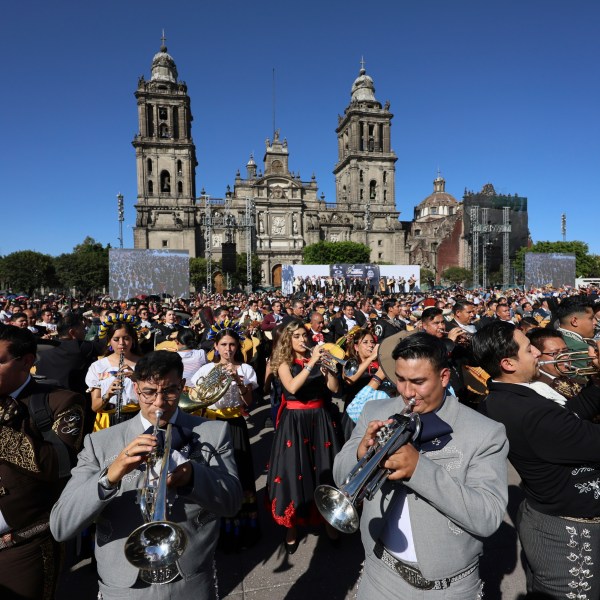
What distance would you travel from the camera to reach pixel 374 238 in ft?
225

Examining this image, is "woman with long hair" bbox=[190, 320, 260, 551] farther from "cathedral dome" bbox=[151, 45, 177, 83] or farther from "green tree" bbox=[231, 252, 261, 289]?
"cathedral dome" bbox=[151, 45, 177, 83]

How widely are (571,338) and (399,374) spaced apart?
306cm

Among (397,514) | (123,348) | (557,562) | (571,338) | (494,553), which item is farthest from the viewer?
(123,348)

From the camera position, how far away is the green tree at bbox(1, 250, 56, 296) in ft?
187

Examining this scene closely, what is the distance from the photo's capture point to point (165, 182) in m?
60.0

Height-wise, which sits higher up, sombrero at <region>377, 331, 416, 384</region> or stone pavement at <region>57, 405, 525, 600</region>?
sombrero at <region>377, 331, 416, 384</region>

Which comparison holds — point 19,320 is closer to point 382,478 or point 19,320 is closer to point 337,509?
point 337,509

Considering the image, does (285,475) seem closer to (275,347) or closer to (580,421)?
(275,347)

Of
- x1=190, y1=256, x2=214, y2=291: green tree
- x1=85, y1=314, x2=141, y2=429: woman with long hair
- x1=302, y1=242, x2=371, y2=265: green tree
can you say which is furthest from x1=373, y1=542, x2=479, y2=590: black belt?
x1=302, y1=242, x2=371, y2=265: green tree

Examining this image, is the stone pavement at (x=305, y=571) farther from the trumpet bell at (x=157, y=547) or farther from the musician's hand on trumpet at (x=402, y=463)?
the musician's hand on trumpet at (x=402, y=463)

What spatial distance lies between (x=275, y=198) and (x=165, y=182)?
1690 cm

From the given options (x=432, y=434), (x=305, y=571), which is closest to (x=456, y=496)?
(x=432, y=434)

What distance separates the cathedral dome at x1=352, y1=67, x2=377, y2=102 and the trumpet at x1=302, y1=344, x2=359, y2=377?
248 feet

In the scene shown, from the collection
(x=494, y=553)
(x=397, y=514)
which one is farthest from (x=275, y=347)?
(x=494, y=553)
